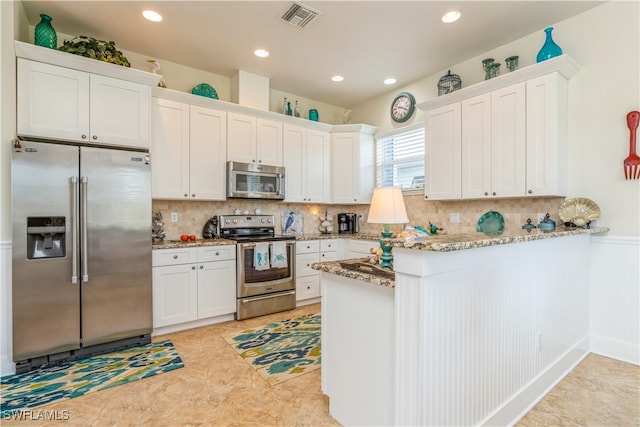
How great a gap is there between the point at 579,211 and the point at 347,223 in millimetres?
2855

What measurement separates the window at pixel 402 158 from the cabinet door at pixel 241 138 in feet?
6.34

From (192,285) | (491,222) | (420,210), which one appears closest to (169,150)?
(192,285)

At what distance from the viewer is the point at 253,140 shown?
12.9ft

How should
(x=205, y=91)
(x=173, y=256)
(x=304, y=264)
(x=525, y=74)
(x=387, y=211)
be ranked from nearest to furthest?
(x=387, y=211)
(x=525, y=74)
(x=173, y=256)
(x=205, y=91)
(x=304, y=264)

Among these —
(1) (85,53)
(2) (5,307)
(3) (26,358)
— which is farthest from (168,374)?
(1) (85,53)

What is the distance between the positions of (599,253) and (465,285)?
210 centimetres

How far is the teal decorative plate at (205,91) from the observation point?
12.0 feet

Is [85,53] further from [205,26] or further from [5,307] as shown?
[5,307]

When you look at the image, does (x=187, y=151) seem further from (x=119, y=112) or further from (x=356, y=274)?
(x=356, y=274)

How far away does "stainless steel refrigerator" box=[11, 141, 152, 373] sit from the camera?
2.32 metres

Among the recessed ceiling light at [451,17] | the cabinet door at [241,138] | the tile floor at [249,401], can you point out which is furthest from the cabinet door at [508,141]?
the cabinet door at [241,138]

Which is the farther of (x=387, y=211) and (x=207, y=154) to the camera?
(x=207, y=154)

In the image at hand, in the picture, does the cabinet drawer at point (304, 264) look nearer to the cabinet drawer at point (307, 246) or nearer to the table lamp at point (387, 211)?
the cabinet drawer at point (307, 246)

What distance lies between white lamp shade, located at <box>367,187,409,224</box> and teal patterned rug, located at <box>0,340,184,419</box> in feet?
6.59
